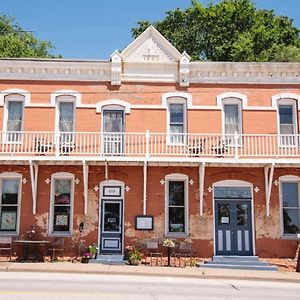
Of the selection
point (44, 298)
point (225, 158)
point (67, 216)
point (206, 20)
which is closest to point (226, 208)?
point (225, 158)

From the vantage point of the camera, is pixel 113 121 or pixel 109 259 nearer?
pixel 109 259

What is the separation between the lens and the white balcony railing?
1873 cm

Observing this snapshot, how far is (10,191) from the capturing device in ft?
61.9

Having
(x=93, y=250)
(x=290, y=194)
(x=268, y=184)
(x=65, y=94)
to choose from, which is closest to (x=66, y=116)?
(x=65, y=94)

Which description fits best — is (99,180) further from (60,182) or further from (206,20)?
(206,20)

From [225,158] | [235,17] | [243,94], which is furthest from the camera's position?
[235,17]

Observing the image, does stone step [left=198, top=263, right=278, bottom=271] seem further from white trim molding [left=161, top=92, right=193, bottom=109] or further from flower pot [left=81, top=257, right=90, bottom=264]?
white trim molding [left=161, top=92, right=193, bottom=109]

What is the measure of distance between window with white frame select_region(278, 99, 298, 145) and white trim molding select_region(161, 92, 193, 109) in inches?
150

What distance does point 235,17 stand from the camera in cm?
3538

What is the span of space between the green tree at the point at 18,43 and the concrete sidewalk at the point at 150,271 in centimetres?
1951

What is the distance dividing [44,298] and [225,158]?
10.2 metres

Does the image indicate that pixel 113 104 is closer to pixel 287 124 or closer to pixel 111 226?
pixel 111 226

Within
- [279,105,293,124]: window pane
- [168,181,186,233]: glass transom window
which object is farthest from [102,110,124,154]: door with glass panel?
[279,105,293,124]: window pane

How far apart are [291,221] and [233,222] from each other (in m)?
2.33
